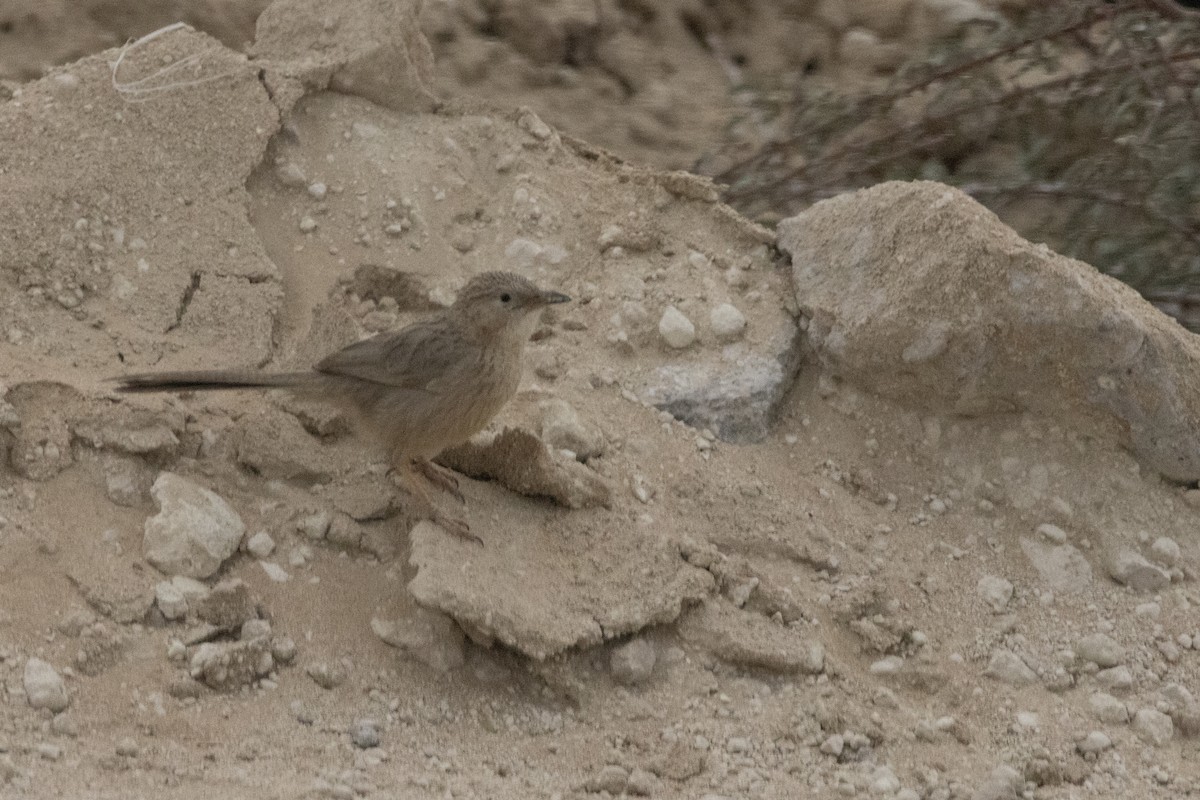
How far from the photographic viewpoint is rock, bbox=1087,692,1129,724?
14.6 feet

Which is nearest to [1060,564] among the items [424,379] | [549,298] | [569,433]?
[569,433]

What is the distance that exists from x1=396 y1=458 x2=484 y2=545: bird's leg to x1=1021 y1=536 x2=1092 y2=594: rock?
1666mm

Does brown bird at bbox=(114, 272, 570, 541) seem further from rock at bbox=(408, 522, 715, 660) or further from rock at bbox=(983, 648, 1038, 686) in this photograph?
rock at bbox=(983, 648, 1038, 686)

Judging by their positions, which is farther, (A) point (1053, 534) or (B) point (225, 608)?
(A) point (1053, 534)

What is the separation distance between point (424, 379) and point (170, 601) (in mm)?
1056

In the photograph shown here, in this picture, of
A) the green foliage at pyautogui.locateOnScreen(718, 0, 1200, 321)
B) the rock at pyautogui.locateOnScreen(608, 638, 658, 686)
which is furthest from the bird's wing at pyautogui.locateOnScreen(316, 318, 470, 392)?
the green foliage at pyautogui.locateOnScreen(718, 0, 1200, 321)

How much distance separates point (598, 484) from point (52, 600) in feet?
4.88

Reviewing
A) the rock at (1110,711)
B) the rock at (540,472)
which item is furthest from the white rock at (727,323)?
the rock at (1110,711)

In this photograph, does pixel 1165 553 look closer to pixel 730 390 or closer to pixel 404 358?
pixel 730 390

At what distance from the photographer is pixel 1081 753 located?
14.1 ft

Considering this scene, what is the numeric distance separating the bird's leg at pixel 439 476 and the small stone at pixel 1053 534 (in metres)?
1.74

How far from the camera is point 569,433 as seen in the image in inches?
195

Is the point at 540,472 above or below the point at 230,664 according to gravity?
above

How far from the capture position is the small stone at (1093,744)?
431 centimetres
